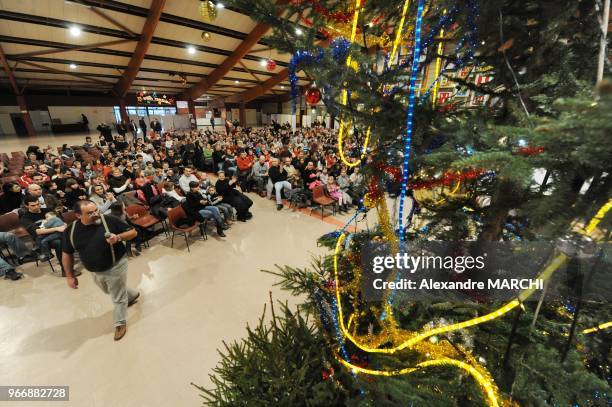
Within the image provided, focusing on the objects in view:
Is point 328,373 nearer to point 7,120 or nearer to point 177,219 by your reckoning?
point 177,219

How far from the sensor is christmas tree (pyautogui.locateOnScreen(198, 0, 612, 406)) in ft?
1.89

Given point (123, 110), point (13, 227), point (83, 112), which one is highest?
point (123, 110)

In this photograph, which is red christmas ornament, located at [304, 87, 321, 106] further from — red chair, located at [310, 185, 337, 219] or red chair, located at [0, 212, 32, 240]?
red chair, located at [0, 212, 32, 240]

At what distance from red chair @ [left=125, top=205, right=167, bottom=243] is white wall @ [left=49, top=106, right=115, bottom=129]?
2116 centimetres

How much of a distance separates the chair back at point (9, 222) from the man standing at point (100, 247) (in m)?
2.60

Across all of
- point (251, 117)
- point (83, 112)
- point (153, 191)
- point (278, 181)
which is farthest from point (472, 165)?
point (251, 117)

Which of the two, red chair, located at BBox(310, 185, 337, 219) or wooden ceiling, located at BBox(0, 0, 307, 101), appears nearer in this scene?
red chair, located at BBox(310, 185, 337, 219)

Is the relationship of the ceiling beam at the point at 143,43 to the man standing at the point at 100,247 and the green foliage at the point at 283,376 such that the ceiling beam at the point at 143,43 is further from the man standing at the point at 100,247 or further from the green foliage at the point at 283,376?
the green foliage at the point at 283,376

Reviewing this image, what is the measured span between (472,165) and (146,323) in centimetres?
340

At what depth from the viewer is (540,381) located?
2.84 ft

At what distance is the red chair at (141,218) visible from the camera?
4.21 meters

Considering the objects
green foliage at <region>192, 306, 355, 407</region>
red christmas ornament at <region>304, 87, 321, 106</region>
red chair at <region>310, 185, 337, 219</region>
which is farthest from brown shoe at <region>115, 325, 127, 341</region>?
red chair at <region>310, 185, 337, 219</region>

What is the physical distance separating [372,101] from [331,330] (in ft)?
4.06

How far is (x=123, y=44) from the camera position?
35.4ft
